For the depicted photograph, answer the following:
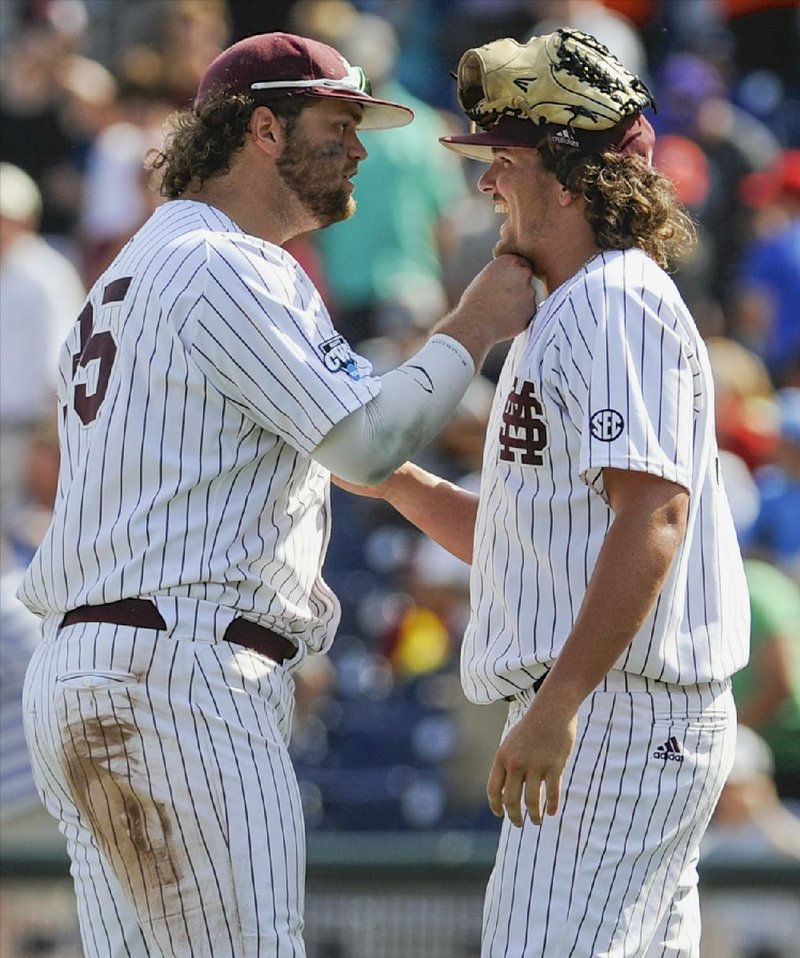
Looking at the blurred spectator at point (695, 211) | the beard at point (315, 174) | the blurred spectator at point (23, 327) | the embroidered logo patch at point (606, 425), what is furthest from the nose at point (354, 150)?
the blurred spectator at point (695, 211)

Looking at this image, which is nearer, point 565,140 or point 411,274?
point 565,140

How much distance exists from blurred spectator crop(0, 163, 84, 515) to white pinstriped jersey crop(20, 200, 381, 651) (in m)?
4.08

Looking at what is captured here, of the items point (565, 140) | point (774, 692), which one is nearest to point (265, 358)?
point (565, 140)

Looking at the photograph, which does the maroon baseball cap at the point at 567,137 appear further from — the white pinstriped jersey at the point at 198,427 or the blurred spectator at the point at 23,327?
the blurred spectator at the point at 23,327

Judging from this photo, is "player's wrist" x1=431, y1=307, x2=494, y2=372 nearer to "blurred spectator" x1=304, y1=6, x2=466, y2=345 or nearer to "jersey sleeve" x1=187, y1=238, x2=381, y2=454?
"jersey sleeve" x1=187, y1=238, x2=381, y2=454

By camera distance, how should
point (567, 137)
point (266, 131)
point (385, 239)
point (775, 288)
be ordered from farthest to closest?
point (385, 239) → point (775, 288) → point (266, 131) → point (567, 137)

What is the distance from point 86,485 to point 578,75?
1.16 metres

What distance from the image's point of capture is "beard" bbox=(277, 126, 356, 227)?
343cm

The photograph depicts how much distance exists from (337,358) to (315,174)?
43 cm

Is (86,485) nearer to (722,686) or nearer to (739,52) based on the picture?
(722,686)

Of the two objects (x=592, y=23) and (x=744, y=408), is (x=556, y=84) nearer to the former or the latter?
(x=744, y=408)

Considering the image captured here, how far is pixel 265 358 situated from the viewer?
3.12 m

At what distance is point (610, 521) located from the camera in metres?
3.16

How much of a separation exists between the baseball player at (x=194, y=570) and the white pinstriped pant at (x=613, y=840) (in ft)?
1.28
